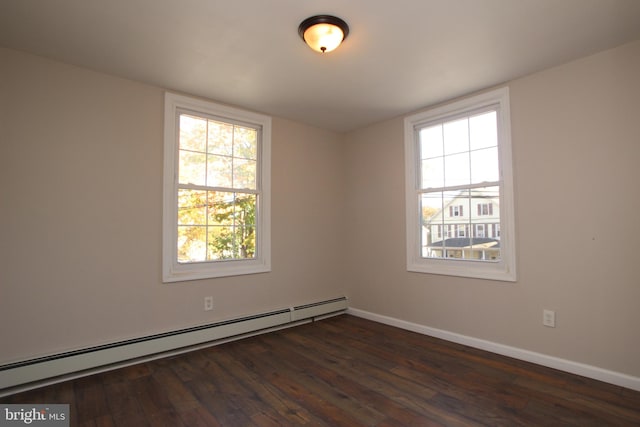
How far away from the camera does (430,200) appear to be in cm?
374

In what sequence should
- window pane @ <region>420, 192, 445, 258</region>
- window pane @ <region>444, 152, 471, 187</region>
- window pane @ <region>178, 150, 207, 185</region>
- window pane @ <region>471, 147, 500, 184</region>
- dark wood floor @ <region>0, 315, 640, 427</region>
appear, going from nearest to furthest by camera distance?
1. dark wood floor @ <region>0, 315, 640, 427</region>
2. window pane @ <region>471, 147, 500, 184</region>
3. window pane @ <region>178, 150, 207, 185</region>
4. window pane @ <region>444, 152, 471, 187</region>
5. window pane @ <region>420, 192, 445, 258</region>

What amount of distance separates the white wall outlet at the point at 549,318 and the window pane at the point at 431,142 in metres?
1.83

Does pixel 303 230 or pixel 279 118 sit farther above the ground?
pixel 279 118

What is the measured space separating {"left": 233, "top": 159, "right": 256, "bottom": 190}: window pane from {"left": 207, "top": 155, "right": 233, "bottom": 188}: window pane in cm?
7

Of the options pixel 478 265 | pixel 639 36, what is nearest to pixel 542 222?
pixel 478 265

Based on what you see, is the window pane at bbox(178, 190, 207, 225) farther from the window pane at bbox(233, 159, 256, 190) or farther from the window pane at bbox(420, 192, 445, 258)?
the window pane at bbox(420, 192, 445, 258)

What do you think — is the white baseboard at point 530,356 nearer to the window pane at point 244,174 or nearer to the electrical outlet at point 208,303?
the electrical outlet at point 208,303

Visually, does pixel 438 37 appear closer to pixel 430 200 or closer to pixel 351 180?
pixel 430 200

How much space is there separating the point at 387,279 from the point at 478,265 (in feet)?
3.69

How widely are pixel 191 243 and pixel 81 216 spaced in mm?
948

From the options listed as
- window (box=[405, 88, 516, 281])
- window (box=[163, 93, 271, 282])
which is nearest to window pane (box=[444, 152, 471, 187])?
window (box=[405, 88, 516, 281])

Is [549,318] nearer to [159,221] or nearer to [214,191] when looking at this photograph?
[214,191]

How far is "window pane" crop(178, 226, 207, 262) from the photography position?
3.27m

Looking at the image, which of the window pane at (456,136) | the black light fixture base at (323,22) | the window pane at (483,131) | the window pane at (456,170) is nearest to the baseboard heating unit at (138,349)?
the window pane at (456,170)
